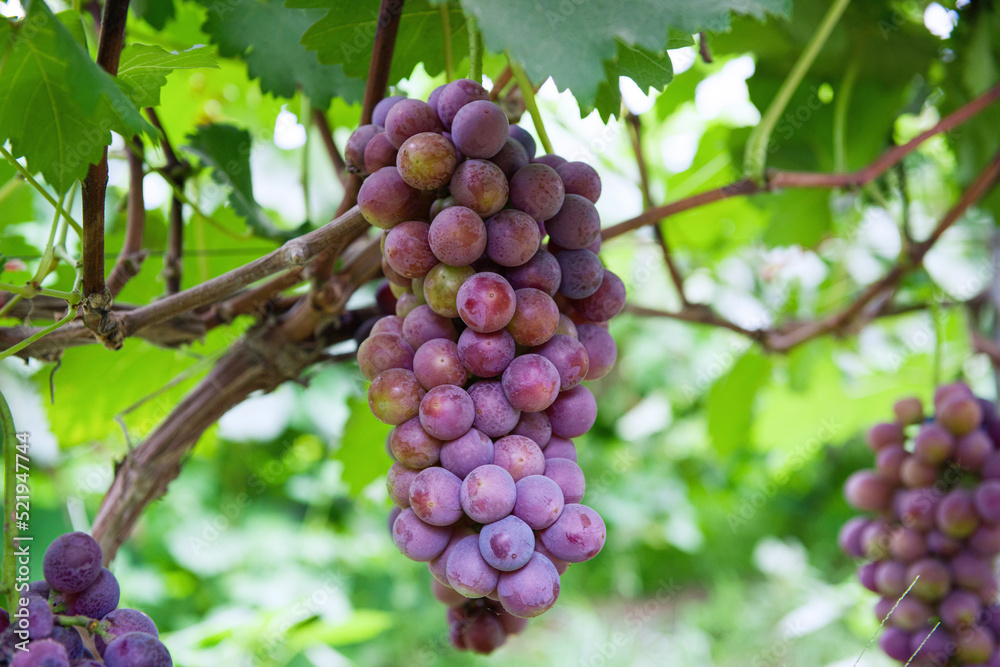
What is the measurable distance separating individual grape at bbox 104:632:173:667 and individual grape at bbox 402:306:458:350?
0.19 m

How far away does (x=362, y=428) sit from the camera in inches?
30.2

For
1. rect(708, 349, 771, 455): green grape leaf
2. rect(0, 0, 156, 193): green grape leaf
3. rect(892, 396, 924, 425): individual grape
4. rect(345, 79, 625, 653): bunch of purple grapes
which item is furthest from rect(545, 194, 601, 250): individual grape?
rect(708, 349, 771, 455): green grape leaf

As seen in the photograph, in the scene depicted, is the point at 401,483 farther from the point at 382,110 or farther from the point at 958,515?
the point at 958,515

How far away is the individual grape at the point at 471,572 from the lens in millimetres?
330

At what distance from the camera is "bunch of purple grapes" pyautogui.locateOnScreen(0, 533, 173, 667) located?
30cm

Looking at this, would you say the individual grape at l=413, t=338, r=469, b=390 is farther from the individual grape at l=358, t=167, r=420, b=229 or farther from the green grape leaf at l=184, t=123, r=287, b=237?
the green grape leaf at l=184, t=123, r=287, b=237

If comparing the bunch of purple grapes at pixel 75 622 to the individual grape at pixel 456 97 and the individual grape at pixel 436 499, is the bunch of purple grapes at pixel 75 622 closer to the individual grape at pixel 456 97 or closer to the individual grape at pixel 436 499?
the individual grape at pixel 436 499

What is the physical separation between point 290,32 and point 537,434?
1.45 feet

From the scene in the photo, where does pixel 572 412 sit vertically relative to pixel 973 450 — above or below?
above

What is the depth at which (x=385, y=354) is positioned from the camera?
0.38 metres

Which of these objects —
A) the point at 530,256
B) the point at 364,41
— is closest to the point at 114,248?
the point at 364,41

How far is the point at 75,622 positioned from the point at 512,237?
0.28 meters

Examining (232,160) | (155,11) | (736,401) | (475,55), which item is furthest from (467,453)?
(736,401)

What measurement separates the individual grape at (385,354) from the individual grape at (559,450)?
9 cm
